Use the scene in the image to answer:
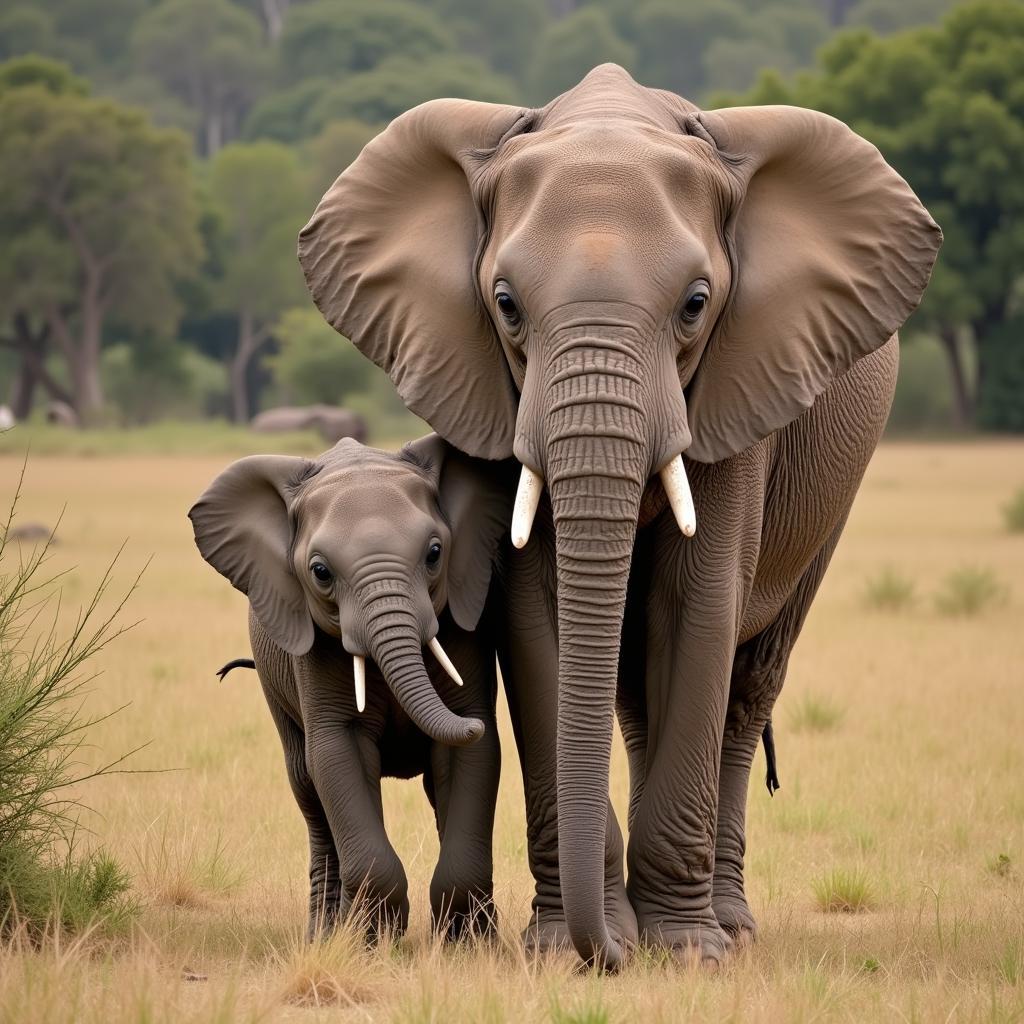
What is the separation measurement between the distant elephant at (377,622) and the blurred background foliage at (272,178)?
41610 millimetres

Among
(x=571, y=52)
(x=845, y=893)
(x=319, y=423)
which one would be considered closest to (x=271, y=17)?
(x=571, y=52)

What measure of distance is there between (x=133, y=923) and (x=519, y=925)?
4.33 ft

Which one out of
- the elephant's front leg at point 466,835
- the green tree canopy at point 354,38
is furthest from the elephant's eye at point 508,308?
the green tree canopy at point 354,38

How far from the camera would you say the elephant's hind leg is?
7188 millimetres

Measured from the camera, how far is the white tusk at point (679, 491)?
Result: 554cm

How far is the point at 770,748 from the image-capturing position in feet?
26.5

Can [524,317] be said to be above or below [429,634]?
above

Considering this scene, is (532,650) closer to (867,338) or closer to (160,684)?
(867,338)

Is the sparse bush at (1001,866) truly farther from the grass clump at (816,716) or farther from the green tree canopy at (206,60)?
the green tree canopy at (206,60)

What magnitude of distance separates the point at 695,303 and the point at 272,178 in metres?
71.2

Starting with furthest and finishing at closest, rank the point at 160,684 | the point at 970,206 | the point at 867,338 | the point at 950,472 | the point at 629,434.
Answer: the point at 970,206, the point at 950,472, the point at 160,684, the point at 867,338, the point at 629,434

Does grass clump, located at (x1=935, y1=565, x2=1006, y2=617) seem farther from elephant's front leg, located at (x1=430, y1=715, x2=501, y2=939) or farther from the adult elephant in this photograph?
elephant's front leg, located at (x1=430, y1=715, x2=501, y2=939)

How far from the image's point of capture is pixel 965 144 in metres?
49.7

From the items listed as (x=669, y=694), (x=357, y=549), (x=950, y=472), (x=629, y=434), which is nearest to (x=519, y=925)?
(x=669, y=694)
